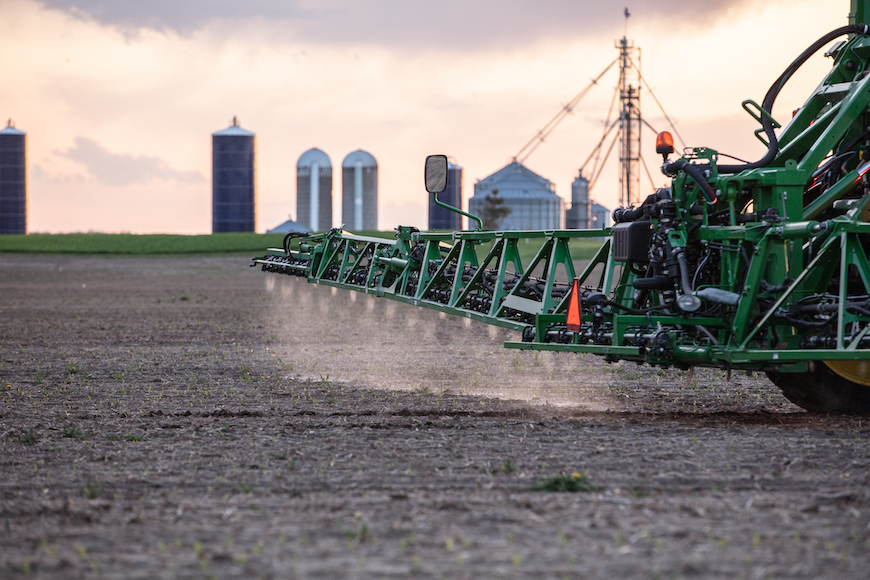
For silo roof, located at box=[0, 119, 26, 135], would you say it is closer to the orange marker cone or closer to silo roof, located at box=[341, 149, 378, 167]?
silo roof, located at box=[341, 149, 378, 167]

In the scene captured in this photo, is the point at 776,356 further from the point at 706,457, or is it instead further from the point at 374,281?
the point at 374,281

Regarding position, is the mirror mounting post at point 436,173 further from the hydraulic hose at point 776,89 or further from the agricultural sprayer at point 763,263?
the hydraulic hose at point 776,89

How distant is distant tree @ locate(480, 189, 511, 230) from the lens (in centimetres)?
5998

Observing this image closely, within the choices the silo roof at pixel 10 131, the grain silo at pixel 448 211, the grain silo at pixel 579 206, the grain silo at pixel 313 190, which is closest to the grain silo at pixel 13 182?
the silo roof at pixel 10 131

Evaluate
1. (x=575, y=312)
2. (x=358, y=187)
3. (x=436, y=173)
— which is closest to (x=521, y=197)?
(x=358, y=187)

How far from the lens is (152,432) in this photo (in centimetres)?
773

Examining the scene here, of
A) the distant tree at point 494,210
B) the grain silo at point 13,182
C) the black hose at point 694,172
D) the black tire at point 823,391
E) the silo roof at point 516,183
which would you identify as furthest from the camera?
the silo roof at point 516,183

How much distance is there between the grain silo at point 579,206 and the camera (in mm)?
57500

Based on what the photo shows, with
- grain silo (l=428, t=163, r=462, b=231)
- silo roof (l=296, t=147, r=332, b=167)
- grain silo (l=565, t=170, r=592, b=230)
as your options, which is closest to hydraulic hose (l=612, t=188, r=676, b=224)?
grain silo (l=428, t=163, r=462, b=231)

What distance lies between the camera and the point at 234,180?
57.7 m

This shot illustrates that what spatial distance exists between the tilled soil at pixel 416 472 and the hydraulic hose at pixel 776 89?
2148 millimetres

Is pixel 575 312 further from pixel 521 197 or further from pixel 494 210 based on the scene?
pixel 521 197

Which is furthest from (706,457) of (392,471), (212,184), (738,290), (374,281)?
(212,184)

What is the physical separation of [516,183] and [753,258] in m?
56.5
